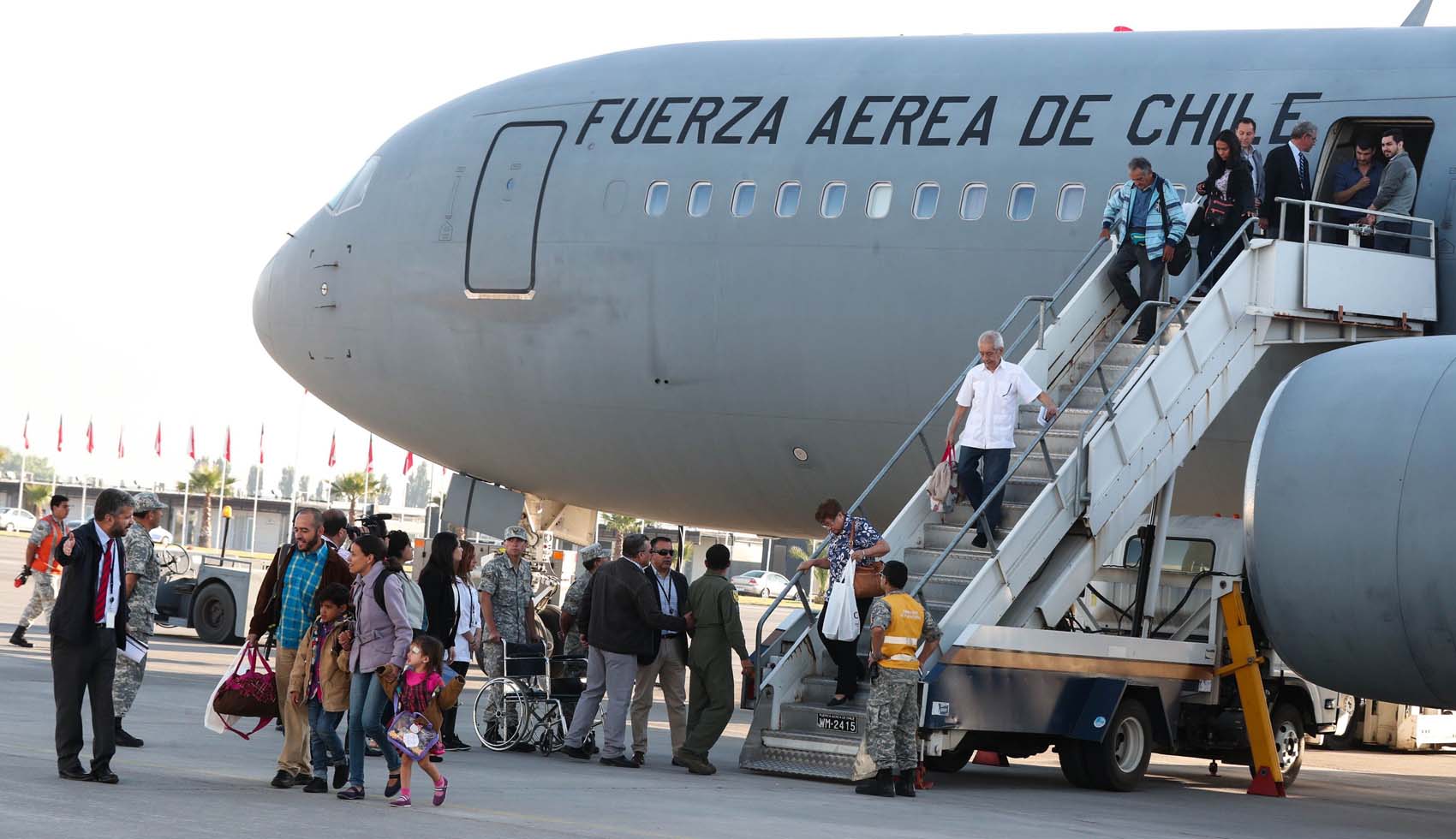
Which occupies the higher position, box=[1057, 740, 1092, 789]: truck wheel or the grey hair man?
the grey hair man

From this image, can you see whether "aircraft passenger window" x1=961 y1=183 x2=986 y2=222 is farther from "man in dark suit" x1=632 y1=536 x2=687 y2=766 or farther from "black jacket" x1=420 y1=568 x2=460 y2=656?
"black jacket" x1=420 y1=568 x2=460 y2=656

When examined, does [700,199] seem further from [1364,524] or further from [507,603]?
[1364,524]

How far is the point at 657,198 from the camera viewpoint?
54.0 feet

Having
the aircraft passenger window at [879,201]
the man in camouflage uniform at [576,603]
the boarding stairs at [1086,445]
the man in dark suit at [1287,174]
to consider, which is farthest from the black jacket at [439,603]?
the man in dark suit at [1287,174]

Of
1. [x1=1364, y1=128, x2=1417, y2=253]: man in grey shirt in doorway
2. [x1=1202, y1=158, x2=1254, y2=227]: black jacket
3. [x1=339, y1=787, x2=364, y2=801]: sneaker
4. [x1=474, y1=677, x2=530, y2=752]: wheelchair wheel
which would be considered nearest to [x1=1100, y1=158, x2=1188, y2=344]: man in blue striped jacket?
[x1=1202, y1=158, x2=1254, y2=227]: black jacket

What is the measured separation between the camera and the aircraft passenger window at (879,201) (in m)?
15.3

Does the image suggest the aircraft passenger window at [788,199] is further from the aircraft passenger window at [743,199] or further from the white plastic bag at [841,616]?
the white plastic bag at [841,616]

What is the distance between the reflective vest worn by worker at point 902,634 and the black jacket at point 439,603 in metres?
3.24

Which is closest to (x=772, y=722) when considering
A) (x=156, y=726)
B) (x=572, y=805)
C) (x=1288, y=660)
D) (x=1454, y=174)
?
(x=572, y=805)

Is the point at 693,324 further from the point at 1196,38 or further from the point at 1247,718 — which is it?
the point at 1247,718

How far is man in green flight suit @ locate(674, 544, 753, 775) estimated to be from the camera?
12242 millimetres

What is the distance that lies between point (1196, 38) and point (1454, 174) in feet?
8.27

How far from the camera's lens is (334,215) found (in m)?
18.8

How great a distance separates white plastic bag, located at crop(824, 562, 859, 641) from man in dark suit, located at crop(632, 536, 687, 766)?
4.29ft
